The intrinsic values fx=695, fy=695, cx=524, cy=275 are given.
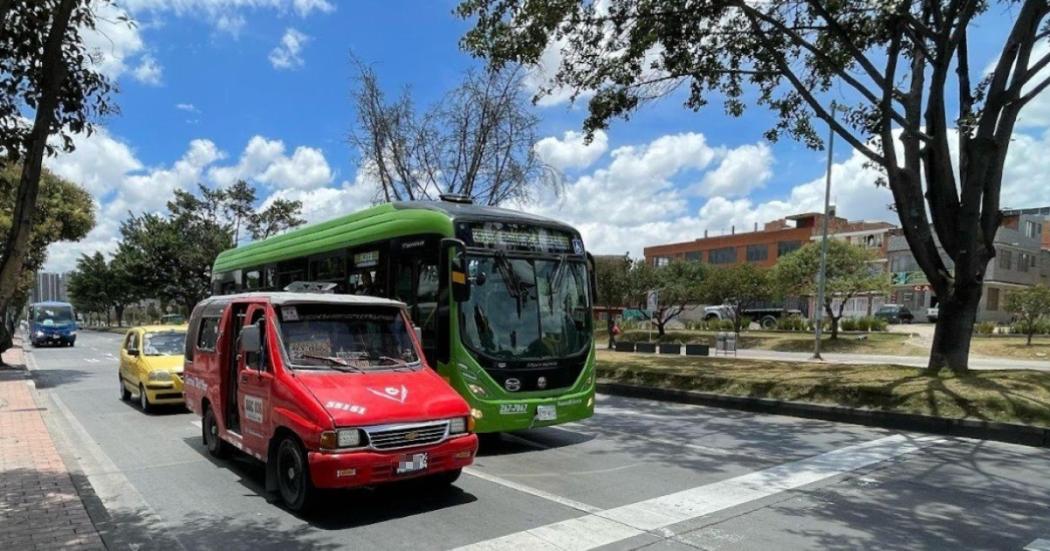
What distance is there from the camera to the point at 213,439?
845 centimetres

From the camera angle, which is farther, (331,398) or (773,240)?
(773,240)

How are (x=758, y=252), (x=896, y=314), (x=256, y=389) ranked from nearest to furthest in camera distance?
1. (x=256, y=389)
2. (x=896, y=314)
3. (x=758, y=252)

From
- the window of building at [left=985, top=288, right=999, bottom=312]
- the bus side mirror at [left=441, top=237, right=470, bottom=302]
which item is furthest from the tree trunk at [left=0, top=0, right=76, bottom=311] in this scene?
the window of building at [left=985, top=288, right=999, bottom=312]

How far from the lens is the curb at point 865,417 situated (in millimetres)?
9719

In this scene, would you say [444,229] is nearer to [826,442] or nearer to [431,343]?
[431,343]

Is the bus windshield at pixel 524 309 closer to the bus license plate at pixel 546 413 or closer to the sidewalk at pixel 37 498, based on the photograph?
the bus license plate at pixel 546 413

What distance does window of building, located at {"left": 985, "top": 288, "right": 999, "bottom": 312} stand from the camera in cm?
5628

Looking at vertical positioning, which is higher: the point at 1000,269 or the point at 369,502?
the point at 1000,269

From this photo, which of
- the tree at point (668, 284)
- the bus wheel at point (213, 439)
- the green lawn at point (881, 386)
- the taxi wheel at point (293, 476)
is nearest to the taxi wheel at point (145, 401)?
the bus wheel at point (213, 439)

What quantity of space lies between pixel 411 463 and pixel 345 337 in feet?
5.52

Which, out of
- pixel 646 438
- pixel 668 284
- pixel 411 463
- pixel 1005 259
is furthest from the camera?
pixel 1005 259

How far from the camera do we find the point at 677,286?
143 ft

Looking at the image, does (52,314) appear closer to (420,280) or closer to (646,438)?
(420,280)

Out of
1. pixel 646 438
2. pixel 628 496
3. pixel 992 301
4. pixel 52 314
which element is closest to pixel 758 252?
pixel 992 301
